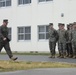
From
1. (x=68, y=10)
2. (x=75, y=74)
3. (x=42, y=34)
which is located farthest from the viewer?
(x=42, y=34)

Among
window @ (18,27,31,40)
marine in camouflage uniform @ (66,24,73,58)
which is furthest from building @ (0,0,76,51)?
marine in camouflage uniform @ (66,24,73,58)

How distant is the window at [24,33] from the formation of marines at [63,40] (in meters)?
15.4

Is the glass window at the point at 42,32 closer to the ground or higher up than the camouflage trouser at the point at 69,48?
higher up

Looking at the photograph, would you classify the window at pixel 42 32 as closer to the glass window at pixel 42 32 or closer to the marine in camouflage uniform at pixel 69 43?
the glass window at pixel 42 32

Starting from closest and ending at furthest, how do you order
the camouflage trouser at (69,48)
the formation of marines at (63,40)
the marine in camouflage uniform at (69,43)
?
1. the formation of marines at (63,40)
2. the marine in camouflage uniform at (69,43)
3. the camouflage trouser at (69,48)

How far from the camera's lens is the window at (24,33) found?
39.7 m

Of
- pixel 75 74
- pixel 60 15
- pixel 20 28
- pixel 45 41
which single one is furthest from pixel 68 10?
pixel 75 74

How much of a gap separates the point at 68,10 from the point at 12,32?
25.2ft

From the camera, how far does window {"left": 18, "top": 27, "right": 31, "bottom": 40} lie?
39656 mm

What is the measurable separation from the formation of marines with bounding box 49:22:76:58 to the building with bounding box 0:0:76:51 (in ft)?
35.9

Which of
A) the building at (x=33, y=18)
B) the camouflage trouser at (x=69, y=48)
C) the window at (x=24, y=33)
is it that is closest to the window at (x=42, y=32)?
the building at (x=33, y=18)

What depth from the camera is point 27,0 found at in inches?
1582

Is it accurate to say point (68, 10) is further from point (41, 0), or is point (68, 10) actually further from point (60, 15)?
point (41, 0)

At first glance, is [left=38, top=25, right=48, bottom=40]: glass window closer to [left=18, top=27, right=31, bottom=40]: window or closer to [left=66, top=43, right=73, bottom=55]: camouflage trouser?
[left=18, top=27, right=31, bottom=40]: window
